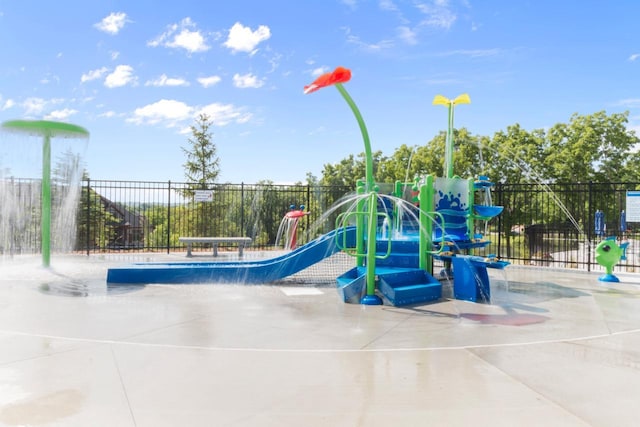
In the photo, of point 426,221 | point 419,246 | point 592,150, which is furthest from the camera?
point 592,150

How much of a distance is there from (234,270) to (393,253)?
3443 millimetres

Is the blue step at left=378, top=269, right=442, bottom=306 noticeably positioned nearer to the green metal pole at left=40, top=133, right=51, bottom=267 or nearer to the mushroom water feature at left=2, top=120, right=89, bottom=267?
the mushroom water feature at left=2, top=120, right=89, bottom=267

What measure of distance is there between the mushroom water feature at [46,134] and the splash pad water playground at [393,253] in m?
3.12

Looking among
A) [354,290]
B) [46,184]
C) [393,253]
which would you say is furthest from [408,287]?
[46,184]

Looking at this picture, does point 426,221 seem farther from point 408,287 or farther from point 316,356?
point 316,356

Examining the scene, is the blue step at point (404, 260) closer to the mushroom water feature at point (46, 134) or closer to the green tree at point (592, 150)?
the mushroom water feature at point (46, 134)

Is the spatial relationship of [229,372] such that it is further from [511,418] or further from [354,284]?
[354,284]

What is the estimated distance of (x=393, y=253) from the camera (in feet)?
30.9

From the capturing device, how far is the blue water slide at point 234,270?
979cm

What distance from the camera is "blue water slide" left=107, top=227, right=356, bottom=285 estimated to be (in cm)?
979

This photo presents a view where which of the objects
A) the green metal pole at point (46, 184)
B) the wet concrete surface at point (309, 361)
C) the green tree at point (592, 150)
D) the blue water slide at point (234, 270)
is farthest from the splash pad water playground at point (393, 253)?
the green tree at point (592, 150)

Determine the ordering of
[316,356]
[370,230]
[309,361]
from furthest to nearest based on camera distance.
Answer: [370,230], [316,356], [309,361]

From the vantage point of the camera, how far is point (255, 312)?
280 inches

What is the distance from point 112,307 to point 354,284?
154 inches
